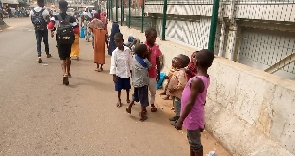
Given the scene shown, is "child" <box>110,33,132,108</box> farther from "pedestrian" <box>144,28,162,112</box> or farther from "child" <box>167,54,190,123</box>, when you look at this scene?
"child" <box>167,54,190,123</box>

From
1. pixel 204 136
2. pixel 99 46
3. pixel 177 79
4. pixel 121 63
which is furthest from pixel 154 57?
pixel 99 46

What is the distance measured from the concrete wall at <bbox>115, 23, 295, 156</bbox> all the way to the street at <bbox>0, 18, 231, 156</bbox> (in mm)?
464

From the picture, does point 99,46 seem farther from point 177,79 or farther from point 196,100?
point 196,100

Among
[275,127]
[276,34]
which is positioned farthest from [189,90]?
[276,34]

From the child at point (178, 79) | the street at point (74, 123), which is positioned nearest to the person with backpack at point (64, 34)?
the street at point (74, 123)

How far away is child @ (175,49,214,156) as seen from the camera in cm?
233

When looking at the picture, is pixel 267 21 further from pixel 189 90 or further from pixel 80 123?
pixel 80 123

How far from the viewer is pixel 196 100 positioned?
2.48m

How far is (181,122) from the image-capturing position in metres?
2.45

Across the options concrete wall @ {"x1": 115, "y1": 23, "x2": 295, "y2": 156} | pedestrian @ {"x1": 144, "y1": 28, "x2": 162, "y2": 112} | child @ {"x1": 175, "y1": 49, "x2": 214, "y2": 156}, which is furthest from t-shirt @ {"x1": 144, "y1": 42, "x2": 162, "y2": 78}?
child @ {"x1": 175, "y1": 49, "x2": 214, "y2": 156}

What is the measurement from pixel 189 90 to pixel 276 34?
2.83m

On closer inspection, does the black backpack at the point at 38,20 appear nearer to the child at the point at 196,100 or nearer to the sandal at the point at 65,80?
the sandal at the point at 65,80

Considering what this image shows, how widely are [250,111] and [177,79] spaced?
3.93 feet

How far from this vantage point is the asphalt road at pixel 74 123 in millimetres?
3123
